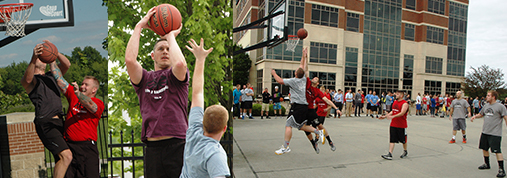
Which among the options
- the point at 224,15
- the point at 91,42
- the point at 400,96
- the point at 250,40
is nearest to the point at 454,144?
the point at 400,96

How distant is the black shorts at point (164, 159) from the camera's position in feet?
6.28

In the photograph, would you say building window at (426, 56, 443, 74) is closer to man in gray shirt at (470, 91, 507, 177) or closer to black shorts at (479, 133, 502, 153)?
man in gray shirt at (470, 91, 507, 177)

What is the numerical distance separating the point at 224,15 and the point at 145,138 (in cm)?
140

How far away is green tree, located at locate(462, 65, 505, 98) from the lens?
16016 mm

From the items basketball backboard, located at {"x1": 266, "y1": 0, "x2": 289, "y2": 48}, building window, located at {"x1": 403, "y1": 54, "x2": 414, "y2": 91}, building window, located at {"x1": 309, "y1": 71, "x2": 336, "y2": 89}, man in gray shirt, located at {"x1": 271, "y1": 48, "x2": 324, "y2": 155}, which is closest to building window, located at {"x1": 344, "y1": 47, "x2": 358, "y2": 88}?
building window, located at {"x1": 309, "y1": 71, "x2": 336, "y2": 89}

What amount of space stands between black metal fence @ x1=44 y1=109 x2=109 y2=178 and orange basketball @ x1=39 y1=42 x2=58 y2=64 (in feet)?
2.43

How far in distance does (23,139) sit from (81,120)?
80 centimetres

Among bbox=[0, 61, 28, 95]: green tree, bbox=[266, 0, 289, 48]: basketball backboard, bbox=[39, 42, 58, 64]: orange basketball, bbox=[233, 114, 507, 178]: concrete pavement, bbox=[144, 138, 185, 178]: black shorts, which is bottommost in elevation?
bbox=[233, 114, 507, 178]: concrete pavement

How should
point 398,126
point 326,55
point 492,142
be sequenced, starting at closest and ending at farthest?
point 492,142 → point 398,126 → point 326,55

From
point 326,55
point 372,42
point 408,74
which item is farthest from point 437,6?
point 372,42

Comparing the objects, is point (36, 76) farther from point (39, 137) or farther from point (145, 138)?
point (145, 138)

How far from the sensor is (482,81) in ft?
59.2

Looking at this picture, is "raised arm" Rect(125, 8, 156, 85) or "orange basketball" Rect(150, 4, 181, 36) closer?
"raised arm" Rect(125, 8, 156, 85)

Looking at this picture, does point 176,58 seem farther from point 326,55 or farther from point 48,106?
point 326,55
